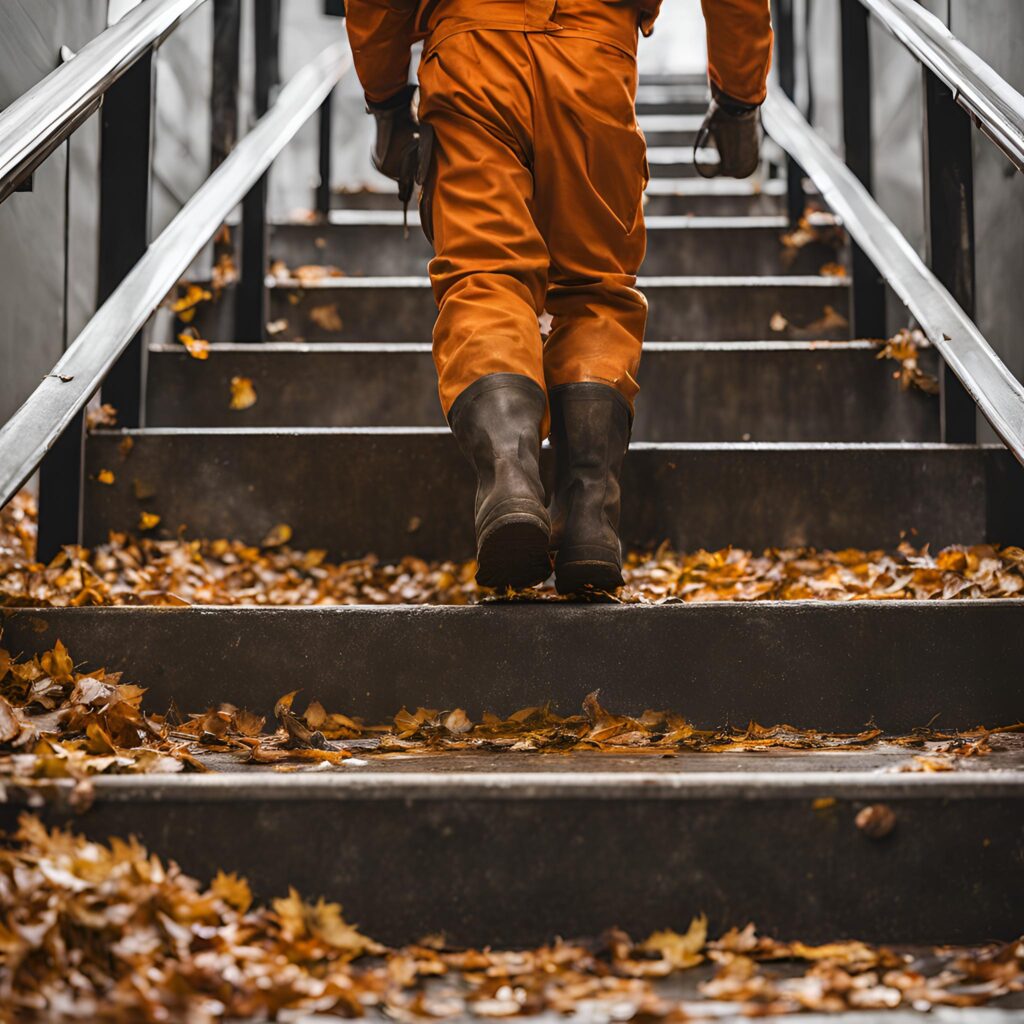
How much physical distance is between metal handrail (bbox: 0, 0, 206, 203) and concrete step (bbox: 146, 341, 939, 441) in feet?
2.99

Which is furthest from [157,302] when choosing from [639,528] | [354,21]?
[639,528]

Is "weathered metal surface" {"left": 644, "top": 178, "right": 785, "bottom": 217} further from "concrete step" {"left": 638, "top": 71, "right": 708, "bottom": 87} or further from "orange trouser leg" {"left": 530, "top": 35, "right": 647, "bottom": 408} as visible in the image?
"concrete step" {"left": 638, "top": 71, "right": 708, "bottom": 87}

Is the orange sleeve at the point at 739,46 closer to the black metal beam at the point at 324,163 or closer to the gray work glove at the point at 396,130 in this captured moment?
the gray work glove at the point at 396,130

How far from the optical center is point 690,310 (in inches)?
139

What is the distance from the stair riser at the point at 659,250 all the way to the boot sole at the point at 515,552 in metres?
2.29

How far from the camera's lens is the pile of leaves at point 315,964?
3.38 feet

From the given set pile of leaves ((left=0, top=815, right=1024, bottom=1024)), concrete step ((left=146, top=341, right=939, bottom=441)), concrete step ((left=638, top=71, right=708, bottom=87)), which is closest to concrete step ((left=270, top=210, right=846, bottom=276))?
concrete step ((left=146, top=341, right=939, bottom=441))

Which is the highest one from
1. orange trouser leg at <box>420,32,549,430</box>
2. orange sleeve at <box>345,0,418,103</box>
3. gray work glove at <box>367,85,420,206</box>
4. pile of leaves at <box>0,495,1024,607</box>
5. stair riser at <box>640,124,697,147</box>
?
stair riser at <box>640,124,697,147</box>

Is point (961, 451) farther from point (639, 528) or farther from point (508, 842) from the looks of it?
point (508, 842)

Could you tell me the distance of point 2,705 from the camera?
1507mm

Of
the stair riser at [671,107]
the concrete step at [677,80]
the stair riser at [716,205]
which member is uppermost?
the concrete step at [677,80]

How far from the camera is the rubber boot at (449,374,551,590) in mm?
1868

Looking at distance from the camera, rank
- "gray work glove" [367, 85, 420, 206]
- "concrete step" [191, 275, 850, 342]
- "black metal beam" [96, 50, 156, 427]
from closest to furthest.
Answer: "gray work glove" [367, 85, 420, 206] → "black metal beam" [96, 50, 156, 427] → "concrete step" [191, 275, 850, 342]

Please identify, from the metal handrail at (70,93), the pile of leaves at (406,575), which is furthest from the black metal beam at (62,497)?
the metal handrail at (70,93)
